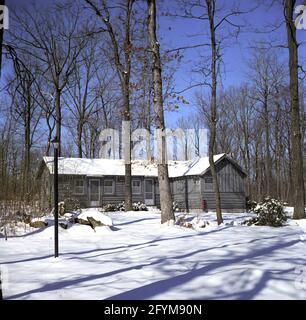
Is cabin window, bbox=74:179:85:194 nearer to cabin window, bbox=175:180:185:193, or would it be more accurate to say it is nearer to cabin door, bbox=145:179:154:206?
cabin door, bbox=145:179:154:206

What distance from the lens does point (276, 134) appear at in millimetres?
33969

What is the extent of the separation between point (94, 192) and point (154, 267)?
22.5 m

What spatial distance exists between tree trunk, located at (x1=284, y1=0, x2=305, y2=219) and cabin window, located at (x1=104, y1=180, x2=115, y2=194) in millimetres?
15859

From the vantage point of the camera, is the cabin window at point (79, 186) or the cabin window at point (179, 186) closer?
the cabin window at point (79, 186)

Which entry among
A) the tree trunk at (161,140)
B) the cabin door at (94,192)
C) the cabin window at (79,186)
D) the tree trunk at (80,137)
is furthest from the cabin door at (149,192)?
the tree trunk at (161,140)

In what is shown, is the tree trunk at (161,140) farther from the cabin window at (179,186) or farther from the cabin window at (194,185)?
the cabin window at (179,186)

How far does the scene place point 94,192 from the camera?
1120 inches

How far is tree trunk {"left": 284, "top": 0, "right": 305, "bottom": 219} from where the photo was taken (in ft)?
49.0

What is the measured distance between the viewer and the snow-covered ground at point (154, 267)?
15.9 feet

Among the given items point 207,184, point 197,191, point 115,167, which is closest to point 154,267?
point 197,191

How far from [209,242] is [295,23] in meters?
10.5

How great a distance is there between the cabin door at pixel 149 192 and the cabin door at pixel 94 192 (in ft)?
12.1

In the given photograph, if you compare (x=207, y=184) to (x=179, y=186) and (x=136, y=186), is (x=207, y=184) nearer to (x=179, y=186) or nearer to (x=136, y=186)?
(x=179, y=186)
